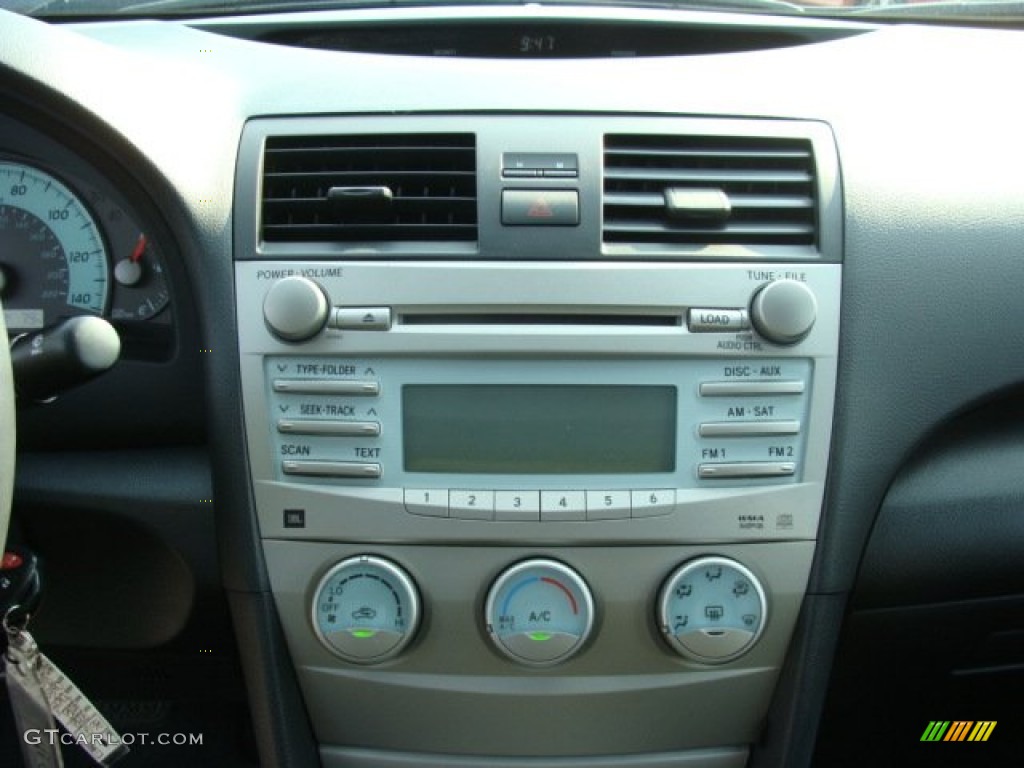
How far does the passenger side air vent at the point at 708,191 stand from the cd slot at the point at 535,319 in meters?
0.11

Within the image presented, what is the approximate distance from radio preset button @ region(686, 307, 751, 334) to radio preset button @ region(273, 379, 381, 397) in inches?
17.6

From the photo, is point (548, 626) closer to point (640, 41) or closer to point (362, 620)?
point (362, 620)

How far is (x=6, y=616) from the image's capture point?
1580 millimetres

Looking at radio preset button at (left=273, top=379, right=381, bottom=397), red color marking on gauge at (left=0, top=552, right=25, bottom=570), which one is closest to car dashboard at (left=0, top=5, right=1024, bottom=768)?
radio preset button at (left=273, top=379, right=381, bottom=397)

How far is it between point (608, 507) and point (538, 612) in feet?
0.63

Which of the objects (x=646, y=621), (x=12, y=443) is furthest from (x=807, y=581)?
(x=12, y=443)

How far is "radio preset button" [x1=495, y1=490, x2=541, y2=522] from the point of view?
61.2 inches

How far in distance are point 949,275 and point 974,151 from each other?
8.7 inches

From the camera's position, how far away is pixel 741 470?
5.17 feet

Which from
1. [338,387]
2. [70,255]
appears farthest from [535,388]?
[70,255]

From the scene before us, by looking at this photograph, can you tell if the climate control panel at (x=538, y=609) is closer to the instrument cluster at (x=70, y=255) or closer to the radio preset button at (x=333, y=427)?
the radio preset button at (x=333, y=427)

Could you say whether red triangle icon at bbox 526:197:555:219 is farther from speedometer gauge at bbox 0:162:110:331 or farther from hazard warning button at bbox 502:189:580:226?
speedometer gauge at bbox 0:162:110:331

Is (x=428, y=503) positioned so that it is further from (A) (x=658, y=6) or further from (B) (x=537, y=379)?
(A) (x=658, y=6)

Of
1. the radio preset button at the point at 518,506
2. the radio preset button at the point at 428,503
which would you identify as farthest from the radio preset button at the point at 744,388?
the radio preset button at the point at 428,503
